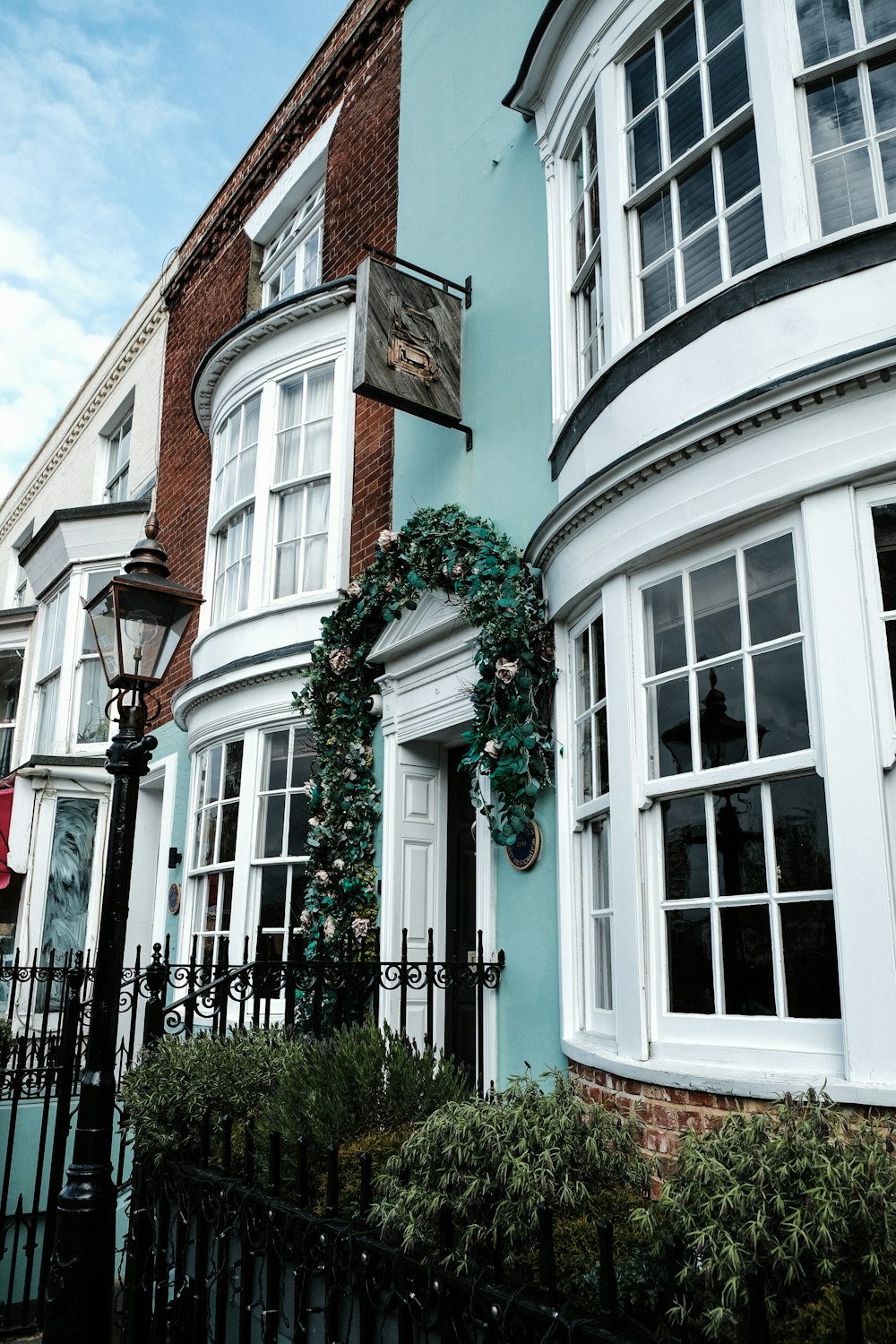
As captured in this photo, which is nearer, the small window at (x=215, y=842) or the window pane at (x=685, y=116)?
the window pane at (x=685, y=116)

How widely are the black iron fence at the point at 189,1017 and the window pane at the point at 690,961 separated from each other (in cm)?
157

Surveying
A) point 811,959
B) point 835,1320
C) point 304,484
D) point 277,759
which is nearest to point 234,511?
point 304,484

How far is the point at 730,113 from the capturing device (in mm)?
4859

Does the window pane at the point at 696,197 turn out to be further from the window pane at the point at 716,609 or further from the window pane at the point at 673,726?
the window pane at the point at 673,726

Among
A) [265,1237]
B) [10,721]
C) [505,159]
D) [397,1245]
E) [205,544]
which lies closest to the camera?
[397,1245]

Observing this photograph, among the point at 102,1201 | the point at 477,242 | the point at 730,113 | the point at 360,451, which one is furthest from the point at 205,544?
the point at 102,1201

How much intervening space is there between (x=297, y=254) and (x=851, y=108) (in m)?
8.11

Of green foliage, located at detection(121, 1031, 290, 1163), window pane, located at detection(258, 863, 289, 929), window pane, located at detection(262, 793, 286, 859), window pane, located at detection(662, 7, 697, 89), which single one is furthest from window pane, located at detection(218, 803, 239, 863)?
window pane, located at detection(662, 7, 697, 89)

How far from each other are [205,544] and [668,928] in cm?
757

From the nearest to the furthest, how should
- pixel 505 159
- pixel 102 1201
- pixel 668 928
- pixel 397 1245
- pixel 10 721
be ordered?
pixel 397 1245 < pixel 102 1201 < pixel 668 928 < pixel 505 159 < pixel 10 721

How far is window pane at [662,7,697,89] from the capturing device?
17.0 feet

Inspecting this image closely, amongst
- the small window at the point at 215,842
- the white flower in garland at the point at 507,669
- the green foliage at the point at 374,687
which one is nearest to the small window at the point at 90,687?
the small window at the point at 215,842

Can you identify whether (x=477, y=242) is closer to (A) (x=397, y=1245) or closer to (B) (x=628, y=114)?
(B) (x=628, y=114)

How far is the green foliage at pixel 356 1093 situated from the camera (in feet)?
12.3
